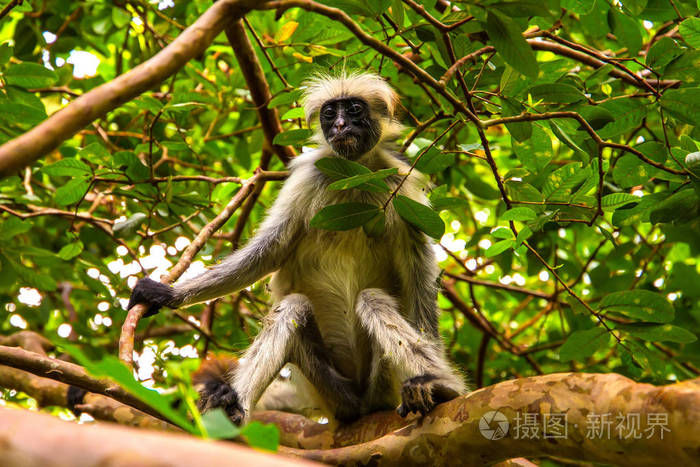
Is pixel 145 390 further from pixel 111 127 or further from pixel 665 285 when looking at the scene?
pixel 111 127

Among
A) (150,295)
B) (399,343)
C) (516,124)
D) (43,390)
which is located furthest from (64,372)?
(516,124)

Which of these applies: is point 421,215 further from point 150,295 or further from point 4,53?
point 4,53

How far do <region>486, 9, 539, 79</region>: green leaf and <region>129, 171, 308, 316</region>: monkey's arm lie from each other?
8.35 ft

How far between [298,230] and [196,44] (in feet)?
9.60

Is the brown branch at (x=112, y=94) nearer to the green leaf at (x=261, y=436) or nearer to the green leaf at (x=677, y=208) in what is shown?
the green leaf at (x=261, y=436)

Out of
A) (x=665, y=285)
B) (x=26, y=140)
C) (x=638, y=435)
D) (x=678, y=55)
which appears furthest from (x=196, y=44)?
(x=665, y=285)

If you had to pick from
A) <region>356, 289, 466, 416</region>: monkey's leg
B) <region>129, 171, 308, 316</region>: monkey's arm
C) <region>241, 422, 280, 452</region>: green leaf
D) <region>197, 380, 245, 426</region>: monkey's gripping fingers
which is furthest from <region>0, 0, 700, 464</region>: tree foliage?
<region>356, 289, 466, 416</region>: monkey's leg

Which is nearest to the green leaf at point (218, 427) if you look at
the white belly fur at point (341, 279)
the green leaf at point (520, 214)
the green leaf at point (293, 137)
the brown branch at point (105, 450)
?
the brown branch at point (105, 450)

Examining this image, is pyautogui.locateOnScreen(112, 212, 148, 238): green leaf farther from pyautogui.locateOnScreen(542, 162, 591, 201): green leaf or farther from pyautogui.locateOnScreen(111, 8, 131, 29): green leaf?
pyautogui.locateOnScreen(542, 162, 591, 201): green leaf

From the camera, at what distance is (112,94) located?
2.15 metres

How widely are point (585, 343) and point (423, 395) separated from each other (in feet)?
3.80

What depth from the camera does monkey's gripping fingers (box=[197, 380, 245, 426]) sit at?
4148 mm

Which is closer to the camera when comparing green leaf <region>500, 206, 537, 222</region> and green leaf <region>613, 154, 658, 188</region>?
green leaf <region>500, 206, 537, 222</region>

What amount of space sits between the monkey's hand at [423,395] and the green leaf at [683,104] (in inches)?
71.2
